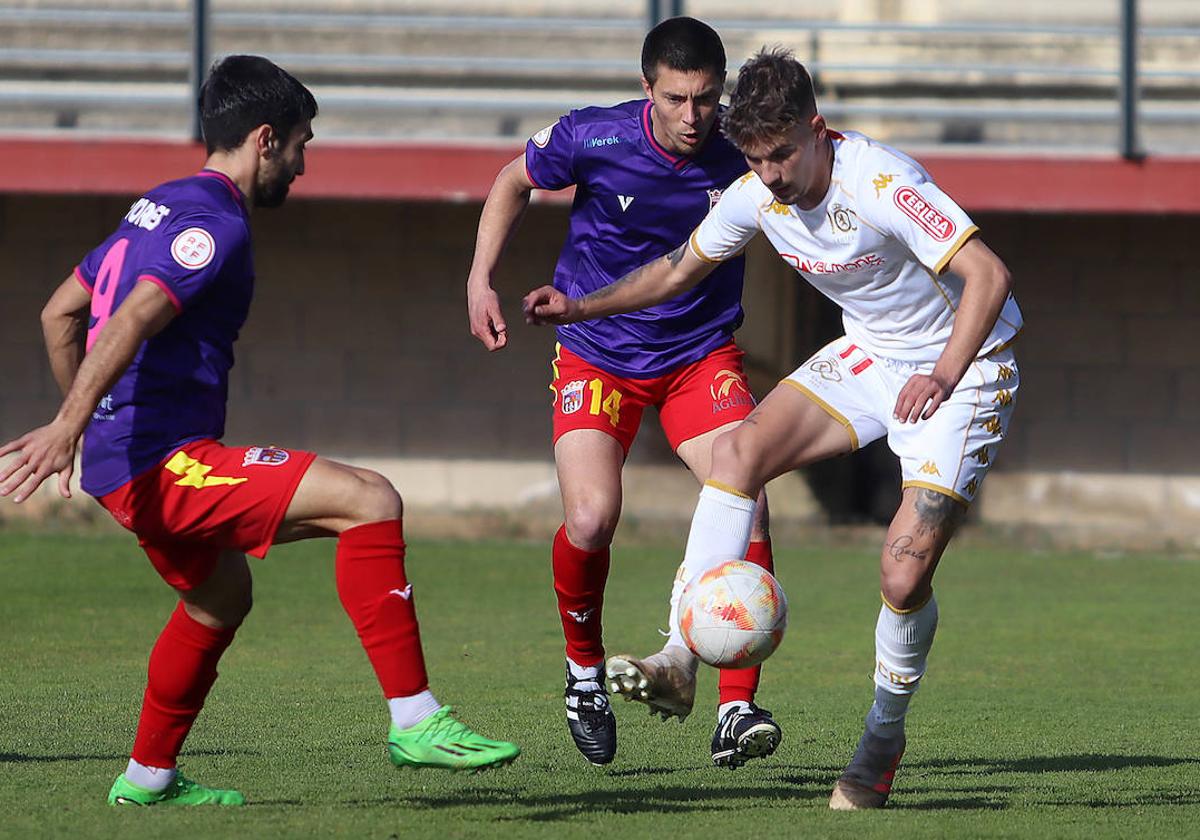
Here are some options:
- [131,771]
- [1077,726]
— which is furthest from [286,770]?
[1077,726]

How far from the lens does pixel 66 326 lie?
5.09 m

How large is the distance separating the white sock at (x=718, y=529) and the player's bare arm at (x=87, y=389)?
176 cm

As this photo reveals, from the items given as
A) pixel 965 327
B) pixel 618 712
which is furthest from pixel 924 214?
pixel 618 712

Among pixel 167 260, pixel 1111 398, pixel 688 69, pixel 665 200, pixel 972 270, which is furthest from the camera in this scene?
pixel 1111 398

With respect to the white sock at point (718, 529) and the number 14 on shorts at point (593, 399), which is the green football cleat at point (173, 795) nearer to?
the white sock at point (718, 529)

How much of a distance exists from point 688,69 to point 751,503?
1.57 metres

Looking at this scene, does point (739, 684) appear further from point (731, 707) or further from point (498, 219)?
point (498, 219)

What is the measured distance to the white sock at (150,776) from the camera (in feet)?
16.5

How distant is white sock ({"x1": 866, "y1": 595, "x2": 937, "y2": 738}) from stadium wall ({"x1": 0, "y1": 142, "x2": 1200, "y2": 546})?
9.59 meters

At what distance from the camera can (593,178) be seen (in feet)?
21.8

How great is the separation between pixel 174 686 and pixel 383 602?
2.31ft

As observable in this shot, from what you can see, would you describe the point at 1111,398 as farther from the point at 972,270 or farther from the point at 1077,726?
the point at 972,270

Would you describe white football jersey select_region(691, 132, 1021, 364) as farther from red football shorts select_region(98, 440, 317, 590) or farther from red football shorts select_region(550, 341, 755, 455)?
red football shorts select_region(98, 440, 317, 590)

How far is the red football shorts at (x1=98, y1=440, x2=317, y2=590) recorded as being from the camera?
470 cm
